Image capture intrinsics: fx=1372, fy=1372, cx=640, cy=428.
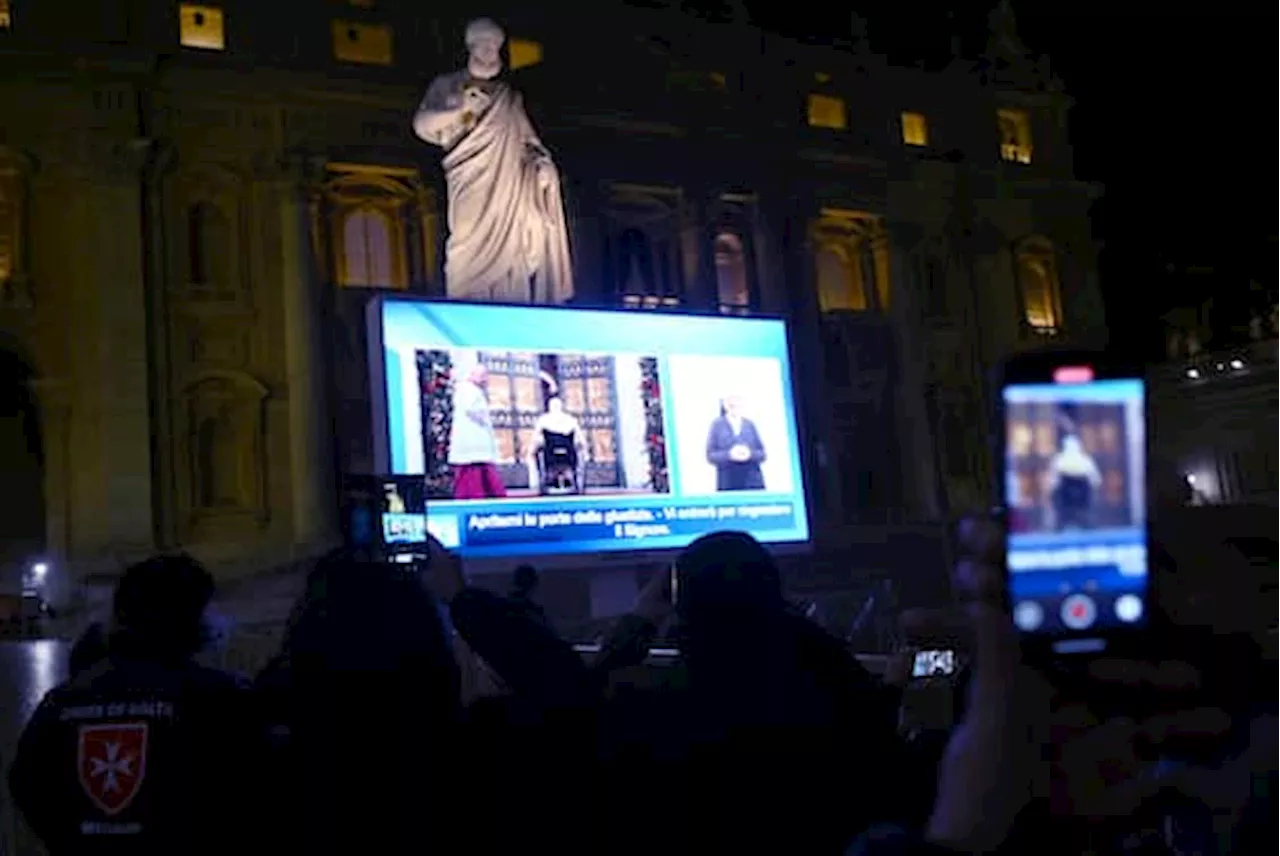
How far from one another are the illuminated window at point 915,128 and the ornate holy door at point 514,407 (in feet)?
101

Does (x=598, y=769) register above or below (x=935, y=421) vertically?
below

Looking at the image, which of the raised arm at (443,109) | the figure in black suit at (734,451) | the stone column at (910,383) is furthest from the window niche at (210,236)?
the figure in black suit at (734,451)

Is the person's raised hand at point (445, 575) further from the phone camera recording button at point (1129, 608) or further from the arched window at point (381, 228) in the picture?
the arched window at point (381, 228)

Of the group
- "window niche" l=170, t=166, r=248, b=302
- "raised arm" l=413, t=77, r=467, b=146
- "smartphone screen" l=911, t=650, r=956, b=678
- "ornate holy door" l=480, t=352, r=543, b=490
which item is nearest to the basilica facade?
"window niche" l=170, t=166, r=248, b=302

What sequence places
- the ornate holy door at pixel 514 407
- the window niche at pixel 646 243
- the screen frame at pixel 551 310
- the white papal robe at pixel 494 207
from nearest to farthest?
the screen frame at pixel 551 310, the ornate holy door at pixel 514 407, the white papal robe at pixel 494 207, the window niche at pixel 646 243

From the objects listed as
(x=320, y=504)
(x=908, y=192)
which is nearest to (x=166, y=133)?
(x=320, y=504)

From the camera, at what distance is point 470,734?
4035 millimetres

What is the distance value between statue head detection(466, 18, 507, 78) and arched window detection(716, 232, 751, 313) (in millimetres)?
21905

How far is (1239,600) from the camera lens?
6.77 feet

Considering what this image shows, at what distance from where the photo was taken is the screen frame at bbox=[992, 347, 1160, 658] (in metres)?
1.60

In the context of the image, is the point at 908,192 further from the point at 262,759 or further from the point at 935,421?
the point at 262,759

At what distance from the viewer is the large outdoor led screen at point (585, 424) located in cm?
1202

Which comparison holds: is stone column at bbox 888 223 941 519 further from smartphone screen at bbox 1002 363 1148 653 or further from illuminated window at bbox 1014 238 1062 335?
smartphone screen at bbox 1002 363 1148 653

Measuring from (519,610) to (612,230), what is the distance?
3048 centimetres
